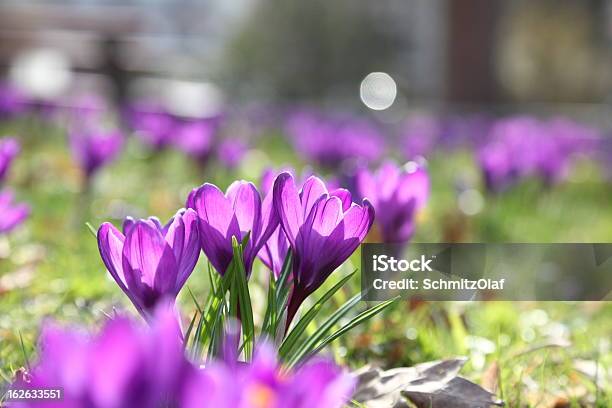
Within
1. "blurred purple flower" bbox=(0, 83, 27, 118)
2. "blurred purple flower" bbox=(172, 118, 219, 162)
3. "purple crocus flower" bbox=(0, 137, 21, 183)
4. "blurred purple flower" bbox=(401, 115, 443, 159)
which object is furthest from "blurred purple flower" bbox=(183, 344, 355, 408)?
"blurred purple flower" bbox=(0, 83, 27, 118)

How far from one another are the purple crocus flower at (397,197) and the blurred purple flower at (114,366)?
112cm

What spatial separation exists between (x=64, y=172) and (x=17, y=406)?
408 centimetres

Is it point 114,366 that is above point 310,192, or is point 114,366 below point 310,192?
below

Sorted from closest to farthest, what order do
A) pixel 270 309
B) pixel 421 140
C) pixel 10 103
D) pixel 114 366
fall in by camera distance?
pixel 114 366 → pixel 270 309 → pixel 10 103 → pixel 421 140

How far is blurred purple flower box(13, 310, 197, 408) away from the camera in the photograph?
2.53 ft

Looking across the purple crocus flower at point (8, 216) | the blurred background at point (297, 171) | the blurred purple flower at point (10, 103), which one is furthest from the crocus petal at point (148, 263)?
the blurred purple flower at point (10, 103)

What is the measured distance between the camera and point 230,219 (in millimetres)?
1319

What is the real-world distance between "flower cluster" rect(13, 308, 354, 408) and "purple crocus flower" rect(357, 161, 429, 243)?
107 cm

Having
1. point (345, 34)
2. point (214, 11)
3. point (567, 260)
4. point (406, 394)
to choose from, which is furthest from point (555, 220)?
point (214, 11)

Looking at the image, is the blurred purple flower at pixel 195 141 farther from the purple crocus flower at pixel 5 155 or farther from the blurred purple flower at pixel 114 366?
the blurred purple flower at pixel 114 366

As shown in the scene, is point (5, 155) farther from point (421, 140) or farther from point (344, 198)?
point (421, 140)

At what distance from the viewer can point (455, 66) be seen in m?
19.4

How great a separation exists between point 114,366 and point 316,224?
558mm

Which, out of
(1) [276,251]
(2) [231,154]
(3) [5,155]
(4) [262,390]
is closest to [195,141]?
(2) [231,154]
